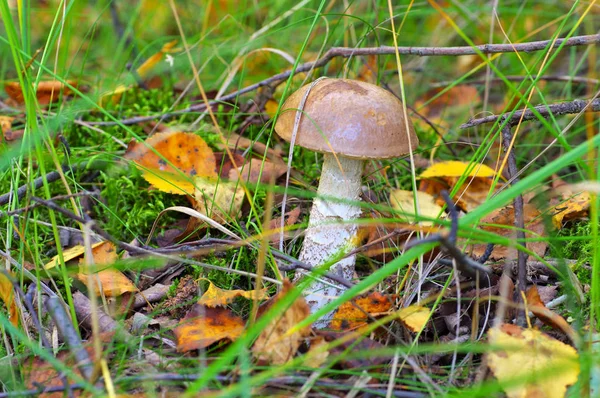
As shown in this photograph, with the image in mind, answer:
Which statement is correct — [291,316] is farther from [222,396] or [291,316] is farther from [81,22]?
[81,22]

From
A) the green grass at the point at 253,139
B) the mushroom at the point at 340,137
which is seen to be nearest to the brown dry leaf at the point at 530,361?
the green grass at the point at 253,139

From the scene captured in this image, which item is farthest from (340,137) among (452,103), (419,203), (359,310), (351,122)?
(452,103)

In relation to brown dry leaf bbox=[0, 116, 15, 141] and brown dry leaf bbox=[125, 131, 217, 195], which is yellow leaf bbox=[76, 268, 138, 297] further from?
brown dry leaf bbox=[0, 116, 15, 141]

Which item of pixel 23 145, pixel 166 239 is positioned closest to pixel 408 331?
pixel 166 239

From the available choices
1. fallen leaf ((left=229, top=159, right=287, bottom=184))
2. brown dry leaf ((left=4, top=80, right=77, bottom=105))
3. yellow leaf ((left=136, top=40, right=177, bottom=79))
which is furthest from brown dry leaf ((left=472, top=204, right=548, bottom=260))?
brown dry leaf ((left=4, top=80, right=77, bottom=105))

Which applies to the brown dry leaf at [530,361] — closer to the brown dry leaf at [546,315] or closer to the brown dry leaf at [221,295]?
the brown dry leaf at [546,315]
